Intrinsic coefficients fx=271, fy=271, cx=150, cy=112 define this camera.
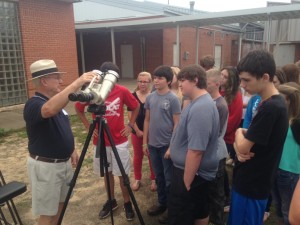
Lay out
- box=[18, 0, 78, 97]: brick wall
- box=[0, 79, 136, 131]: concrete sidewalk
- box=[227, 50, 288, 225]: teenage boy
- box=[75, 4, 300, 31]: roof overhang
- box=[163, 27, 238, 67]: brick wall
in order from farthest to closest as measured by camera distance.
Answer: box=[163, 27, 238, 67]: brick wall, box=[75, 4, 300, 31]: roof overhang, box=[18, 0, 78, 97]: brick wall, box=[0, 79, 136, 131]: concrete sidewalk, box=[227, 50, 288, 225]: teenage boy

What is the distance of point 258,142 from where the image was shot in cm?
171

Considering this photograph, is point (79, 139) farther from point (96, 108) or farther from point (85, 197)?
point (96, 108)

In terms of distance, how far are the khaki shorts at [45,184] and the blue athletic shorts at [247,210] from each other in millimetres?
1506

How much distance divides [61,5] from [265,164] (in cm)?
997

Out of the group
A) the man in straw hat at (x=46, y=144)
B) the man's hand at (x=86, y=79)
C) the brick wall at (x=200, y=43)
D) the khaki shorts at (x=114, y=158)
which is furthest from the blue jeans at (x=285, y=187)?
the brick wall at (x=200, y=43)

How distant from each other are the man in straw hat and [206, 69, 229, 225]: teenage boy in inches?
56.0

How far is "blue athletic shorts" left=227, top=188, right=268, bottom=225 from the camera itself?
1.92 meters

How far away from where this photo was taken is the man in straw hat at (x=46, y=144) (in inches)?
88.0

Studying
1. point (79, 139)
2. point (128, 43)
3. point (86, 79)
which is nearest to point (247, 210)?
point (86, 79)

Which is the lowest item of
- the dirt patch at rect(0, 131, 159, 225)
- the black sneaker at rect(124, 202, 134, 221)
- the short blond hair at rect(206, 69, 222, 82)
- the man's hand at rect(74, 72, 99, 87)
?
the dirt patch at rect(0, 131, 159, 225)

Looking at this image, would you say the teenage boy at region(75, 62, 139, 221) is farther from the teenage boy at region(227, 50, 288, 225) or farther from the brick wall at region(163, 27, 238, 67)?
the brick wall at region(163, 27, 238, 67)

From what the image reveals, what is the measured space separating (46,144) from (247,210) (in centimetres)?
168

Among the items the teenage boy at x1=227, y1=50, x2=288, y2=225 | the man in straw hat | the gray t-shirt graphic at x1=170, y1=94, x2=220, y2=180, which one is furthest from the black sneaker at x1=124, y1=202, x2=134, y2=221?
the teenage boy at x1=227, y1=50, x2=288, y2=225

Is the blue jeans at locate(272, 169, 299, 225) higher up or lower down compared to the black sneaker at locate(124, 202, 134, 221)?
higher up
